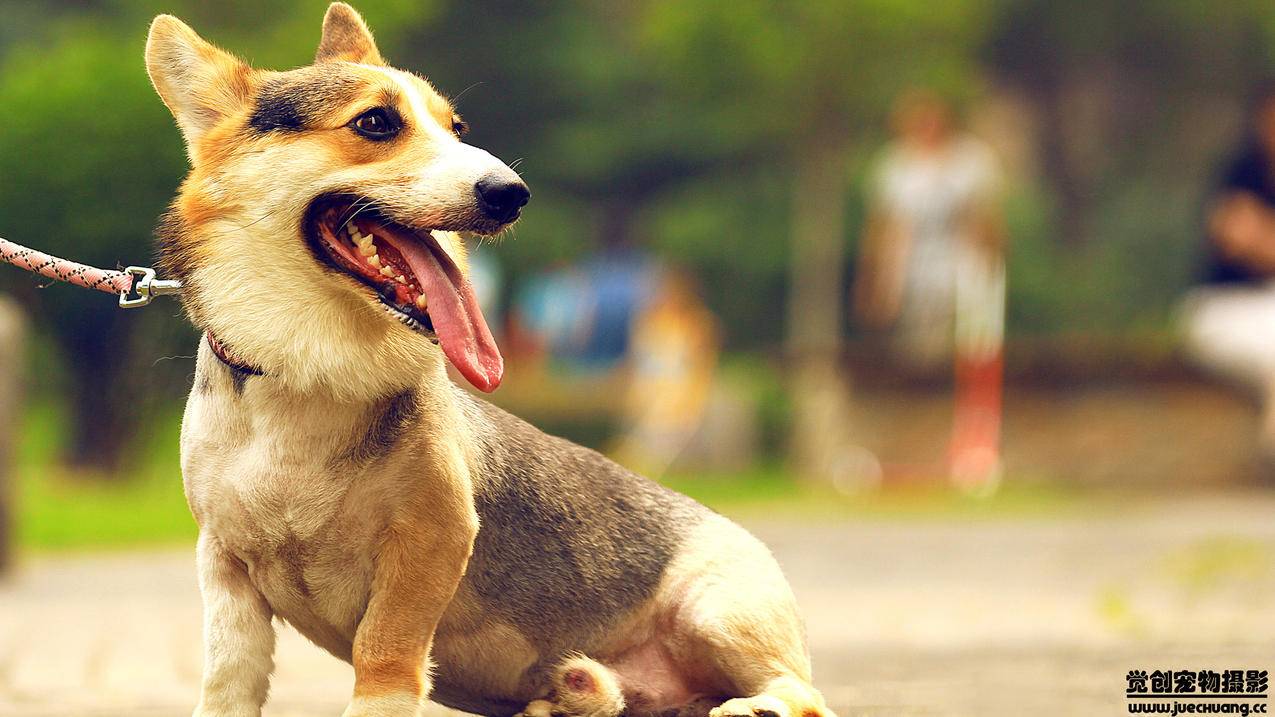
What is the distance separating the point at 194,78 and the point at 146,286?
0.50 metres

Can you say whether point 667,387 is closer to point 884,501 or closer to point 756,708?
point 884,501

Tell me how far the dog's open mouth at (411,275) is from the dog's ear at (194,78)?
0.37 meters

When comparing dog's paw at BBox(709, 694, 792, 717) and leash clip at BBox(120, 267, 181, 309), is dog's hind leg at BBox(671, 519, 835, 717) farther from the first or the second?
leash clip at BBox(120, 267, 181, 309)

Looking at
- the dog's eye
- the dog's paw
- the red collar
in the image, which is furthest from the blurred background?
the dog's paw

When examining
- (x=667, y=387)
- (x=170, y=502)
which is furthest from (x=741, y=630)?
(x=667, y=387)

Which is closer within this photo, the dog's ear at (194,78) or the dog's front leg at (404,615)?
the dog's front leg at (404,615)

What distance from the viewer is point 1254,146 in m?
12.3

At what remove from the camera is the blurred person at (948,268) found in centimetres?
1552

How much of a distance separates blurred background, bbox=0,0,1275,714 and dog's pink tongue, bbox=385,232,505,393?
11.4 inches

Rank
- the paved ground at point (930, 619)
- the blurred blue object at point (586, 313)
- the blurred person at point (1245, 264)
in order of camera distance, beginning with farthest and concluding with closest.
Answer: the blurred blue object at point (586, 313), the blurred person at point (1245, 264), the paved ground at point (930, 619)

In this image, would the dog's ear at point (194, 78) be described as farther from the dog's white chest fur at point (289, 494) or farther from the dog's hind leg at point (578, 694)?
the dog's hind leg at point (578, 694)

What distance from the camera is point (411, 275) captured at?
4.04m

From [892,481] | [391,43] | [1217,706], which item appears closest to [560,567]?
[1217,706]

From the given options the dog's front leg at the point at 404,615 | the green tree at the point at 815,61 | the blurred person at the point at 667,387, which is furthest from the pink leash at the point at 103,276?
the green tree at the point at 815,61
